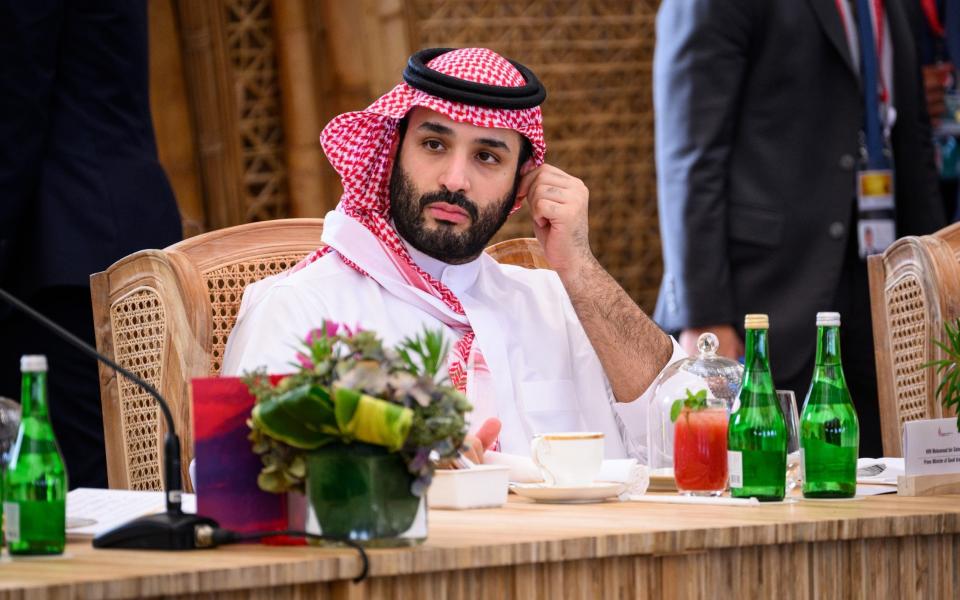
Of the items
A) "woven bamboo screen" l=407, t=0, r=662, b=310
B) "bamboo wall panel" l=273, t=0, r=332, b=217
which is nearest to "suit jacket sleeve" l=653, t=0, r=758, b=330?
"woven bamboo screen" l=407, t=0, r=662, b=310

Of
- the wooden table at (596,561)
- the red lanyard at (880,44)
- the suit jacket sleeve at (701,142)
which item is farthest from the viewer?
the red lanyard at (880,44)

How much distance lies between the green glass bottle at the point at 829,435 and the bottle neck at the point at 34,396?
3.40 ft

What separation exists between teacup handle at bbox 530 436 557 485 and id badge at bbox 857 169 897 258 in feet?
6.65

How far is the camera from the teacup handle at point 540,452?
2230mm

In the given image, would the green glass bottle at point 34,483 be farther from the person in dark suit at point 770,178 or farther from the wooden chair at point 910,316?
the person in dark suit at point 770,178

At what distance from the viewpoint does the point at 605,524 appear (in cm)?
188

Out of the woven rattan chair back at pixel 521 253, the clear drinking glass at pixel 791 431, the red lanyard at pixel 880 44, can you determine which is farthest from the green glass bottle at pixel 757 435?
the red lanyard at pixel 880 44

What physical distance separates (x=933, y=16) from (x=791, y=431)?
2.69 meters

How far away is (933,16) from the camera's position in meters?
4.71

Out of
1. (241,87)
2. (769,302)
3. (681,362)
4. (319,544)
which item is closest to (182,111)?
(241,87)

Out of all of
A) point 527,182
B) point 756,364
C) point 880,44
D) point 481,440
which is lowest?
point 481,440

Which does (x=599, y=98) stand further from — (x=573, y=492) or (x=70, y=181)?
(x=573, y=492)

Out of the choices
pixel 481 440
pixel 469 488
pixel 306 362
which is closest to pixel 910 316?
pixel 481 440

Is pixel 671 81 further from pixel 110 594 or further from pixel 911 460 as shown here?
pixel 110 594
